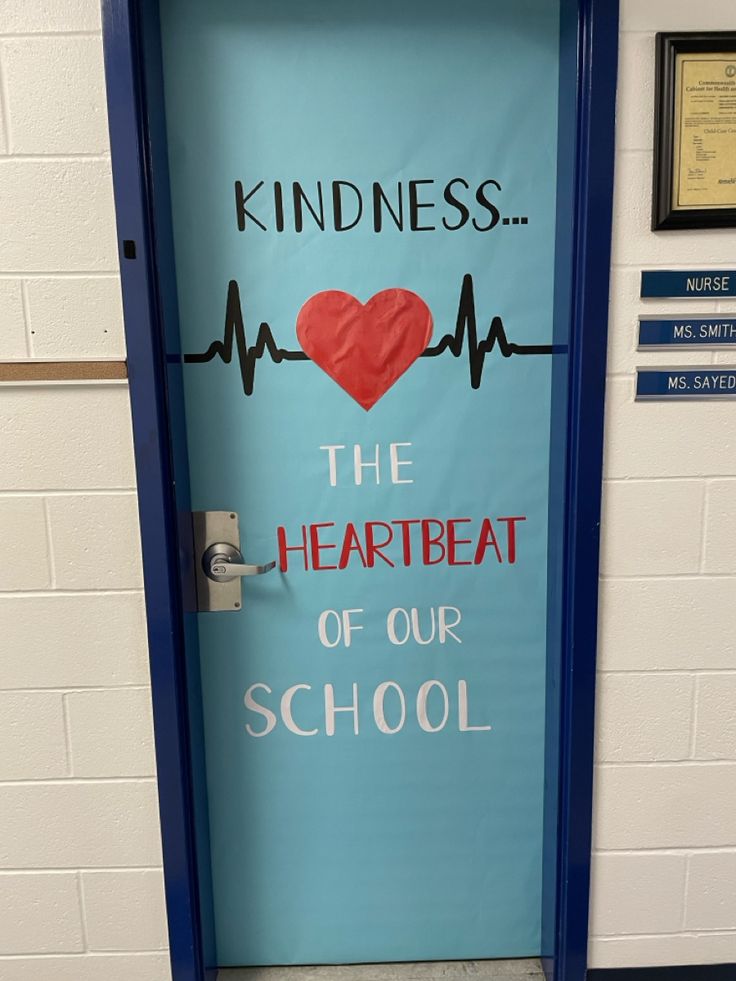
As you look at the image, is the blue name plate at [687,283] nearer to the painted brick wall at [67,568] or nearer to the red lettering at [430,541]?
the red lettering at [430,541]

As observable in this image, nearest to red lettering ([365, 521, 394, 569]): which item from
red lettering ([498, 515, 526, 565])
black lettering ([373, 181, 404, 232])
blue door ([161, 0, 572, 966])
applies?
blue door ([161, 0, 572, 966])

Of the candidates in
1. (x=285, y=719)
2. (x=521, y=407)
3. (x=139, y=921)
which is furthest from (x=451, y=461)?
(x=139, y=921)

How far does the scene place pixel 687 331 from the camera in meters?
1.35

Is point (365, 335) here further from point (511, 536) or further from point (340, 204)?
point (511, 536)

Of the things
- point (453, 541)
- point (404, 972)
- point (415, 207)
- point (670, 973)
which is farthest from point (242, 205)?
point (670, 973)

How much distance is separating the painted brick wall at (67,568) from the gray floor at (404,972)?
24cm

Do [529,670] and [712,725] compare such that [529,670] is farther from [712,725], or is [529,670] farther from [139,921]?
[139,921]

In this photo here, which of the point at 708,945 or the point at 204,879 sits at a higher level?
the point at 204,879

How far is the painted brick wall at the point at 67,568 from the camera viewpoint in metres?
1.27

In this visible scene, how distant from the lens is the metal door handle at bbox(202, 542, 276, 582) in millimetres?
1488

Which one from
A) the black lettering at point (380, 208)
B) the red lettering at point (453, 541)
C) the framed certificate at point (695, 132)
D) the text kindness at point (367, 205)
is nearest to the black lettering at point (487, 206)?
the text kindness at point (367, 205)

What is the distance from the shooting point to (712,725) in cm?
149

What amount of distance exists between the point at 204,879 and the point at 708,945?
108 cm

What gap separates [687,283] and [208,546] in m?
1.04
